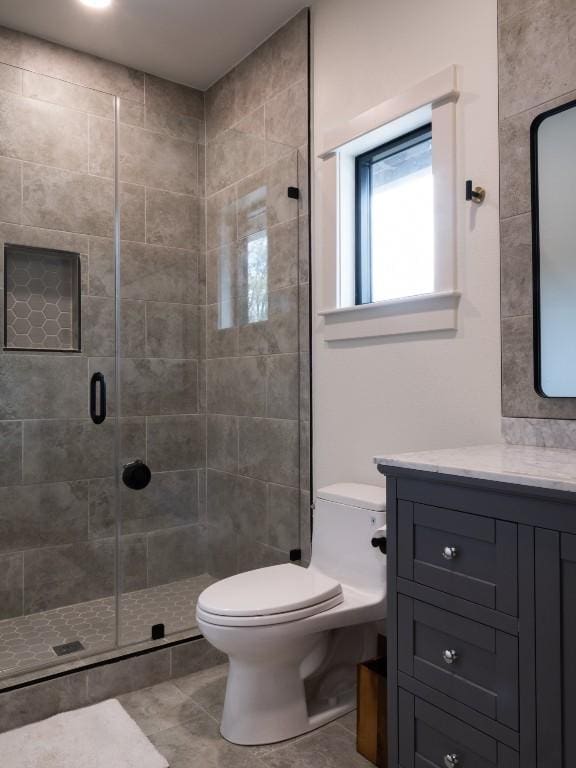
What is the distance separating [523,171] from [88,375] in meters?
1.81

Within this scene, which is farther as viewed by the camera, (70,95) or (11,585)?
(70,95)

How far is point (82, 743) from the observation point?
6.19 feet

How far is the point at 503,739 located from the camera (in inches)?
47.8

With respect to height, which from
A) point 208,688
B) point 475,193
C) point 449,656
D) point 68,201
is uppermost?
point 68,201

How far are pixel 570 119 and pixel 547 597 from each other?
1290 mm

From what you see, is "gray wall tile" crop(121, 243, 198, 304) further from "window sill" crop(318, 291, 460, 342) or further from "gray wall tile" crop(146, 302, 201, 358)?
"window sill" crop(318, 291, 460, 342)

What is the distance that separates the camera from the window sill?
1986 millimetres

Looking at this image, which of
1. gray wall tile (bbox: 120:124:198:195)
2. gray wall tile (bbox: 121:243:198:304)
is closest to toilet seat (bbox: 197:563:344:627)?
gray wall tile (bbox: 121:243:198:304)

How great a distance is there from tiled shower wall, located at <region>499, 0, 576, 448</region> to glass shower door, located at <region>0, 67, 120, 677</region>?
1570mm

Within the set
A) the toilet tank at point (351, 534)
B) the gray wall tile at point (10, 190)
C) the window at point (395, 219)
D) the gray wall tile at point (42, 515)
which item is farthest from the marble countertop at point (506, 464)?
the gray wall tile at point (10, 190)

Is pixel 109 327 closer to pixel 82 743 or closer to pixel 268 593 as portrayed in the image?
pixel 268 593

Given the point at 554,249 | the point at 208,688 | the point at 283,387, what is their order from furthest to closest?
the point at 283,387 < the point at 208,688 < the point at 554,249

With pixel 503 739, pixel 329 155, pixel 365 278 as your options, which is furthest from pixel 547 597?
pixel 329 155

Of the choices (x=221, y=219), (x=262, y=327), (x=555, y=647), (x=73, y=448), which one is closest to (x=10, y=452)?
(x=73, y=448)
